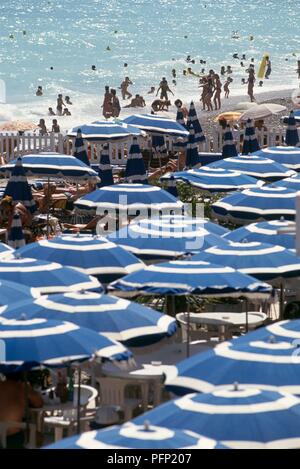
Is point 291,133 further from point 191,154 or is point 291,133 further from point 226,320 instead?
point 226,320

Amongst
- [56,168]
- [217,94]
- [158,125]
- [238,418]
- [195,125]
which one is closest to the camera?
[238,418]

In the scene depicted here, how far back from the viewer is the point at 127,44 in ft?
323

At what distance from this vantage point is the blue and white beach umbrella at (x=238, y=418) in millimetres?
7988

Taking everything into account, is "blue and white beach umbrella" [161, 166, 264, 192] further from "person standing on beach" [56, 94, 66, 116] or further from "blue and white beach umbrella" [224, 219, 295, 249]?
"person standing on beach" [56, 94, 66, 116]

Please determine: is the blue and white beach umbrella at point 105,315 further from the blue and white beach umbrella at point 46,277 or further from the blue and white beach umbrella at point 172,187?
the blue and white beach umbrella at point 172,187

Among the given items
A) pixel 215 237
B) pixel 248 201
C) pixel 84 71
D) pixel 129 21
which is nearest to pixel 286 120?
pixel 248 201

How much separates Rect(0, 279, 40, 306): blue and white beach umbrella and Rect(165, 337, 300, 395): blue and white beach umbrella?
2454mm

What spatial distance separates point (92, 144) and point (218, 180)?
30.4 ft

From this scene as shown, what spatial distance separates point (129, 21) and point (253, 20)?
11428 millimetres

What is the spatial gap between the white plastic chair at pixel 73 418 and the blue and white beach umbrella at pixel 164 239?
9.75 ft

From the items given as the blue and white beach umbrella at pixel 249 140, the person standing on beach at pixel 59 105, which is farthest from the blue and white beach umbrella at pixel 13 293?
the person standing on beach at pixel 59 105

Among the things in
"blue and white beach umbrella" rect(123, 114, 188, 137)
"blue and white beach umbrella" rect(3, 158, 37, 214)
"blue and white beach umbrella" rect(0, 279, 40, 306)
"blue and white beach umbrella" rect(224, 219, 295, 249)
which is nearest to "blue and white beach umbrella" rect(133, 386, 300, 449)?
"blue and white beach umbrella" rect(0, 279, 40, 306)

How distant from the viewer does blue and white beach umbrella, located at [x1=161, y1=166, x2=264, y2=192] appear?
19.3m

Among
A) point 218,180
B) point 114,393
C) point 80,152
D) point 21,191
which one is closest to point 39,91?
point 80,152
